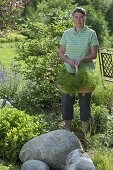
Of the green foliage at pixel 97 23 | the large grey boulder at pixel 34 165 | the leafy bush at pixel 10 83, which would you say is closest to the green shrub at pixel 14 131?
the large grey boulder at pixel 34 165

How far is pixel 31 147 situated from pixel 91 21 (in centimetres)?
1825

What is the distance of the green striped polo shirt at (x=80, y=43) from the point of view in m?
5.47

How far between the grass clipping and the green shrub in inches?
26.4

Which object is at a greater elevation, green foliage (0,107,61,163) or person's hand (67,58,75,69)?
person's hand (67,58,75,69)

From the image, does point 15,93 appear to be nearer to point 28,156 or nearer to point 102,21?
point 28,156

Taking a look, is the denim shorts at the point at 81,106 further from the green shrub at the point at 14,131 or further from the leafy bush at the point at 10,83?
the leafy bush at the point at 10,83

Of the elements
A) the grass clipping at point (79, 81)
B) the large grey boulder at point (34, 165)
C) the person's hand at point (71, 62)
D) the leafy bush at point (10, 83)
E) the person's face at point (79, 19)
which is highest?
the person's face at point (79, 19)

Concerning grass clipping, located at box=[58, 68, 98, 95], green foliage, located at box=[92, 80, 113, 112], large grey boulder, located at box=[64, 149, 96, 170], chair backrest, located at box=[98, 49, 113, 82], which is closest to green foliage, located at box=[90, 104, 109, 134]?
green foliage, located at box=[92, 80, 113, 112]

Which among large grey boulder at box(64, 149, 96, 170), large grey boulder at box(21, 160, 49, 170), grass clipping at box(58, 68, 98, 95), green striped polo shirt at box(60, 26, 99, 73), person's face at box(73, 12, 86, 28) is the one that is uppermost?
person's face at box(73, 12, 86, 28)

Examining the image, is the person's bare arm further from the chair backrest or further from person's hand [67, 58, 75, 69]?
the chair backrest

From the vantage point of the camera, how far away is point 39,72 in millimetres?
7148

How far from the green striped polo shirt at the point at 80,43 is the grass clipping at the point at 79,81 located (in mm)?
137

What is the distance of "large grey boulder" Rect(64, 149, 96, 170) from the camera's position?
4594 mm

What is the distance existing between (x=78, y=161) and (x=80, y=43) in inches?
61.1
